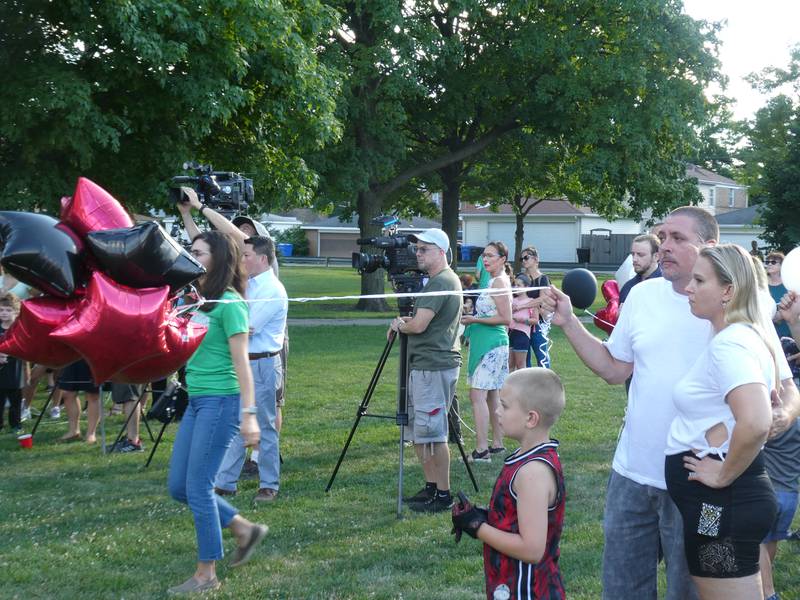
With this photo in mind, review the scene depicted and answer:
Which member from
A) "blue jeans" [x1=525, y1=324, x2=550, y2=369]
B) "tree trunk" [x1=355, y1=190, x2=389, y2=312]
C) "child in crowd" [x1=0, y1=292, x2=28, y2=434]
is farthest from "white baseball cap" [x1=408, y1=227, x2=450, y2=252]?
"tree trunk" [x1=355, y1=190, x2=389, y2=312]

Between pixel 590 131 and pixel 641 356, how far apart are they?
2032 centimetres

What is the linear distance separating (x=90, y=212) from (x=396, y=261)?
344cm

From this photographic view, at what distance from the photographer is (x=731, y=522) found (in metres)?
2.91

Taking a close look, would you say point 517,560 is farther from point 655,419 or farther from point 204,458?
point 204,458

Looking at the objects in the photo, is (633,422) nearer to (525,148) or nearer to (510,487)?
(510,487)

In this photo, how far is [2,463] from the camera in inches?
303

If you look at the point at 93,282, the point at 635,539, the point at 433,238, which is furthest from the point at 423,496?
the point at 93,282

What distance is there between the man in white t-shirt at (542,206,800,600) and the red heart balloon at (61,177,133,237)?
1.76 m

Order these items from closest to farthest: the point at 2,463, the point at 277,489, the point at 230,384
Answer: the point at 230,384
the point at 277,489
the point at 2,463

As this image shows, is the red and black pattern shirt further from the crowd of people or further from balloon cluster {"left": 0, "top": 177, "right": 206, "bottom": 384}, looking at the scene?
balloon cluster {"left": 0, "top": 177, "right": 206, "bottom": 384}

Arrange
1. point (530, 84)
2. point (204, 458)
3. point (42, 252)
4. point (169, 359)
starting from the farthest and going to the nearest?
point (530, 84), point (204, 458), point (169, 359), point (42, 252)

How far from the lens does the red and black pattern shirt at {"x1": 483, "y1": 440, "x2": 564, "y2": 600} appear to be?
10.0 feet

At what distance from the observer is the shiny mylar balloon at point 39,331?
116 inches

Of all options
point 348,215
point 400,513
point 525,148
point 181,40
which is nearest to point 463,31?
point 525,148
